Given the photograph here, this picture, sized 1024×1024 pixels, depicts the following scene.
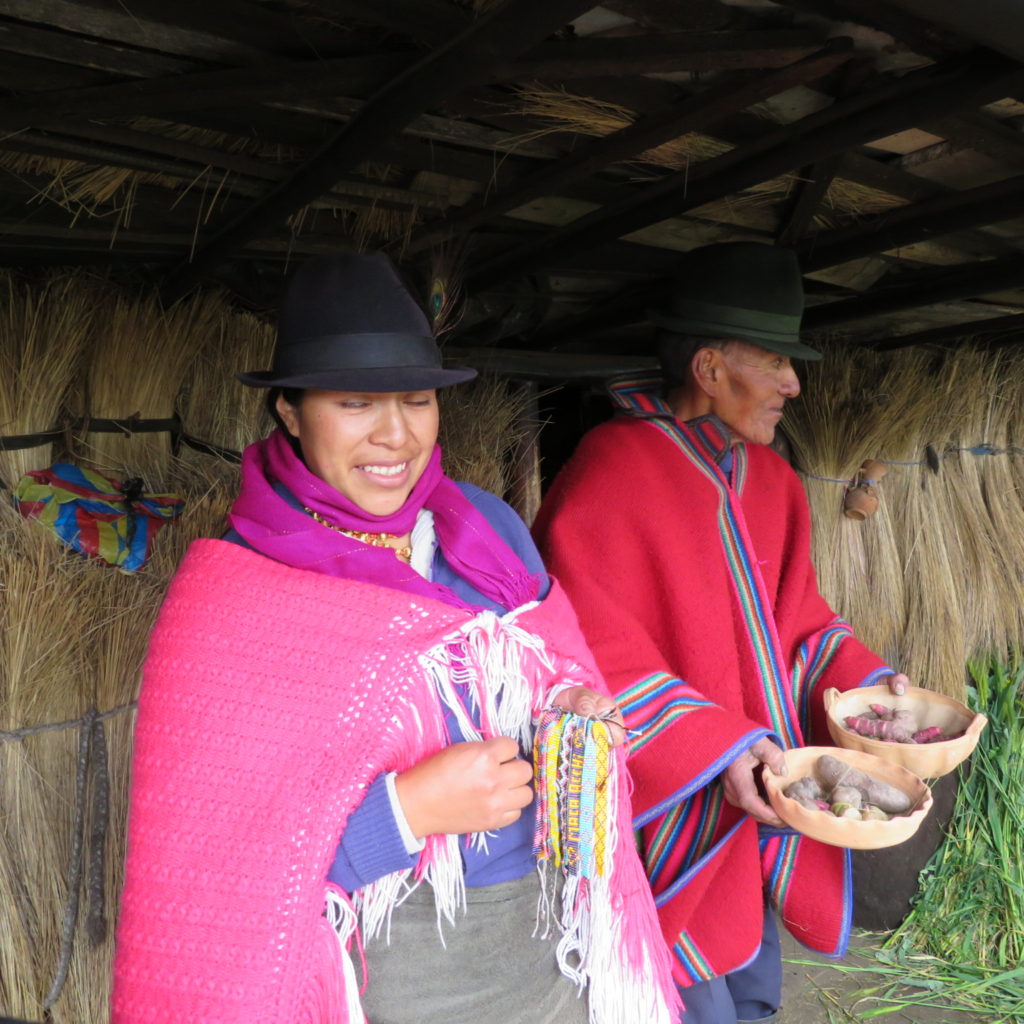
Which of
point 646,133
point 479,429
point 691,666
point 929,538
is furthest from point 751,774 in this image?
point 929,538

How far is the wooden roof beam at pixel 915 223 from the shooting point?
7.22 feet

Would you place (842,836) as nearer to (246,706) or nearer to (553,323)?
(246,706)

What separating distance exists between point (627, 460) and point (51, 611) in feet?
3.83

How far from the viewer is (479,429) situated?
118 inches

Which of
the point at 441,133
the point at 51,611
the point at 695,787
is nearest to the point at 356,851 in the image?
the point at 695,787

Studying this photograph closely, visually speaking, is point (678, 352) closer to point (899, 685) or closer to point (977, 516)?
point (899, 685)

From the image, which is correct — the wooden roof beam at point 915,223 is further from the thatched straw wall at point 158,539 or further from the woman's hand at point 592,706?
the woman's hand at point 592,706

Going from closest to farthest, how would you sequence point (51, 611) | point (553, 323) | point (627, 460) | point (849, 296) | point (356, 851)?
1. point (356, 851)
2. point (51, 611)
3. point (627, 460)
4. point (849, 296)
5. point (553, 323)

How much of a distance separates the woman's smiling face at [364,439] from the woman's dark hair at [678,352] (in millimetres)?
950

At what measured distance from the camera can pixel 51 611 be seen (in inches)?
74.8

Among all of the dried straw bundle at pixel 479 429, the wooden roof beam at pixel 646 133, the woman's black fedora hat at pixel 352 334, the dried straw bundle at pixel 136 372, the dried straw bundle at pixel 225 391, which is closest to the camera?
the woman's black fedora hat at pixel 352 334

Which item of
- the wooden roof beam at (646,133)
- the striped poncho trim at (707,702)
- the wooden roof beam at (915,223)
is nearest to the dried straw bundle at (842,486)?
the wooden roof beam at (915,223)

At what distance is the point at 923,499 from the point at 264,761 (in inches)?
114

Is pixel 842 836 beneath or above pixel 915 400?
beneath
